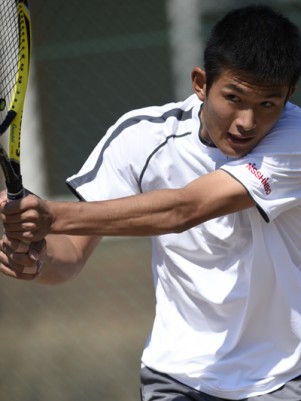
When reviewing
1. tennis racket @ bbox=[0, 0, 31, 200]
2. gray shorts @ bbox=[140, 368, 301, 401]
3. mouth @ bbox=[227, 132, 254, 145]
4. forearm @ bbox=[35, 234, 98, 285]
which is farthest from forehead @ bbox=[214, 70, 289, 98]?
gray shorts @ bbox=[140, 368, 301, 401]

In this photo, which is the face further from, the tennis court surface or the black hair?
the tennis court surface

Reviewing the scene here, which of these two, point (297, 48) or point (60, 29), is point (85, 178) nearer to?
point (297, 48)

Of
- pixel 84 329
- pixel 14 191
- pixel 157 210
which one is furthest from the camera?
pixel 84 329

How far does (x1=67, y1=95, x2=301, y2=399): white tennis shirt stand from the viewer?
9.32 ft

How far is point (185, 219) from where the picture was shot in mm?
2680

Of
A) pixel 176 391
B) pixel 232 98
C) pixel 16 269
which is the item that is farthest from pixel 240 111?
pixel 176 391

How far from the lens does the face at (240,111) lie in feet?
8.89

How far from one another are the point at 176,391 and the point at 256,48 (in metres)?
0.94

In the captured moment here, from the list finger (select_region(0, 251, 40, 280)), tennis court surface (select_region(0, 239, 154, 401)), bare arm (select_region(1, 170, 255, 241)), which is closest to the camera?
bare arm (select_region(1, 170, 255, 241))

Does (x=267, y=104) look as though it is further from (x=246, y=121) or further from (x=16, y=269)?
(x=16, y=269)

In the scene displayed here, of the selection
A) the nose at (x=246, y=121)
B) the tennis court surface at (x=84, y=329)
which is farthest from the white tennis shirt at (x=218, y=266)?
the tennis court surface at (x=84, y=329)

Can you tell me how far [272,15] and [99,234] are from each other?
2.45ft

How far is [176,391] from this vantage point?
2.95 m

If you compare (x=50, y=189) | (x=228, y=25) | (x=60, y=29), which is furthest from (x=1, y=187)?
(x=228, y=25)
